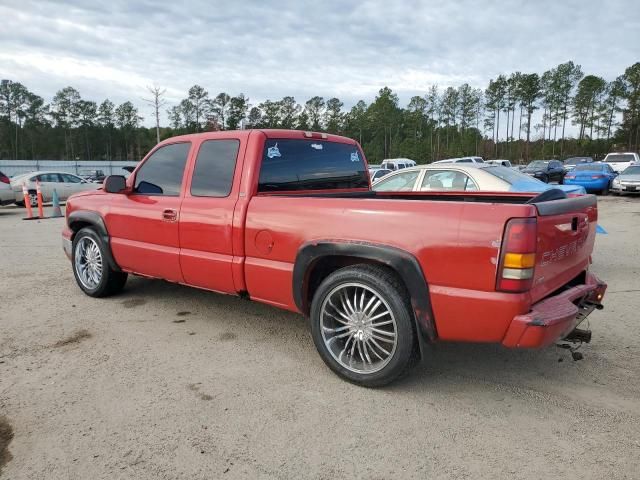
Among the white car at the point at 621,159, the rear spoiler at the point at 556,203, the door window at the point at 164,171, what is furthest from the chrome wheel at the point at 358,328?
the white car at the point at 621,159

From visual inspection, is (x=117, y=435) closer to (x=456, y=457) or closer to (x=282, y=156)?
(x=456, y=457)

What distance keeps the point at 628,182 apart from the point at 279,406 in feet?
65.7

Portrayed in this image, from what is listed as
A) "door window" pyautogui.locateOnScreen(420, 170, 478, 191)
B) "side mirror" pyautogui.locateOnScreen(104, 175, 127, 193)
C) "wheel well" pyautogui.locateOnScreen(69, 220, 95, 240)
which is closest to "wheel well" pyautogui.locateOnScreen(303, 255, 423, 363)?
"side mirror" pyautogui.locateOnScreen(104, 175, 127, 193)

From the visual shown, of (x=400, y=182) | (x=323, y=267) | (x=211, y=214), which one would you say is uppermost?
(x=400, y=182)

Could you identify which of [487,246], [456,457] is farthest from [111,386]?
[487,246]

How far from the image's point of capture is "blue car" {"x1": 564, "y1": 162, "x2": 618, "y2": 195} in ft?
65.6

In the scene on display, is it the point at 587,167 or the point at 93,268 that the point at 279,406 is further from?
the point at 587,167

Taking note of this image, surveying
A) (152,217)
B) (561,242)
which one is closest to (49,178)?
(152,217)

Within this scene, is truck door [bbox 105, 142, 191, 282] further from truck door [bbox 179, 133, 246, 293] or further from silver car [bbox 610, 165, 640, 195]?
silver car [bbox 610, 165, 640, 195]

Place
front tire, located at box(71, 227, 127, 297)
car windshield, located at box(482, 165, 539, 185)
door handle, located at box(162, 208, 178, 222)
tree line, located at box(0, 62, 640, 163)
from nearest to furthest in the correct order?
door handle, located at box(162, 208, 178, 222), front tire, located at box(71, 227, 127, 297), car windshield, located at box(482, 165, 539, 185), tree line, located at box(0, 62, 640, 163)

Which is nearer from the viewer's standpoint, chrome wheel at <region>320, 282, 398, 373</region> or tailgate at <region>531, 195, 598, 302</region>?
tailgate at <region>531, 195, 598, 302</region>

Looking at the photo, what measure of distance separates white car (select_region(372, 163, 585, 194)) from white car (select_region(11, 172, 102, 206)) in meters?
13.3

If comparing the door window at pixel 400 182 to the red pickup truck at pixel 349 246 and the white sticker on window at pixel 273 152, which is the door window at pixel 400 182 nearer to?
the red pickup truck at pixel 349 246

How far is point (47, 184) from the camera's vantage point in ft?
58.2
